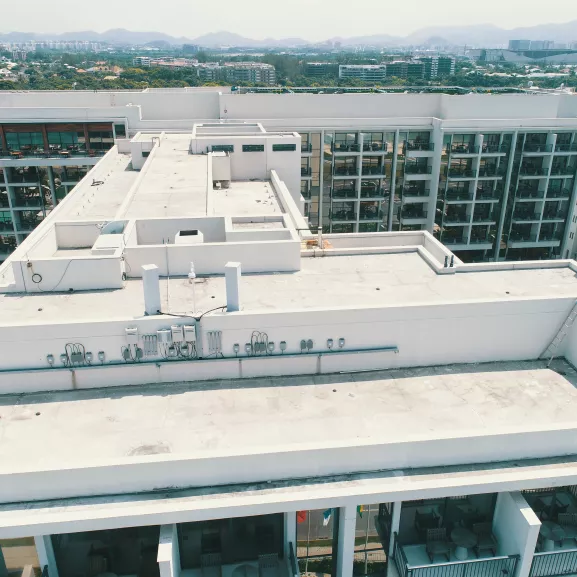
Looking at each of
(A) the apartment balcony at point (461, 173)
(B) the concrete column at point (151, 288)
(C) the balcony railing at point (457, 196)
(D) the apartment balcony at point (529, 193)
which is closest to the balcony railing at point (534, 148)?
(D) the apartment balcony at point (529, 193)

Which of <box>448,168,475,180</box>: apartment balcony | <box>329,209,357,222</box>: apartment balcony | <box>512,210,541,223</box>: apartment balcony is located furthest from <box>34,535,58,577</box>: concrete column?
<box>512,210,541,223</box>: apartment balcony

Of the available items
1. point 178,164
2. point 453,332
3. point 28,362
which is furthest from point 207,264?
point 178,164

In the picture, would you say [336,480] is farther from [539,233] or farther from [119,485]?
[539,233]

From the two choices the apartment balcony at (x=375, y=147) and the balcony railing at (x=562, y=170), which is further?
the balcony railing at (x=562, y=170)

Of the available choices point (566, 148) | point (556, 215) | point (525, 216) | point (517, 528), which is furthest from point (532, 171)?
point (517, 528)

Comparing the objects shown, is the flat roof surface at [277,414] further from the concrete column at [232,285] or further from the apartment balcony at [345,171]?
→ the apartment balcony at [345,171]

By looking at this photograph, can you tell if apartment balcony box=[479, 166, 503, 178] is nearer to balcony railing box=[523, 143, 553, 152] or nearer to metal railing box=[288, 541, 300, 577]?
balcony railing box=[523, 143, 553, 152]
